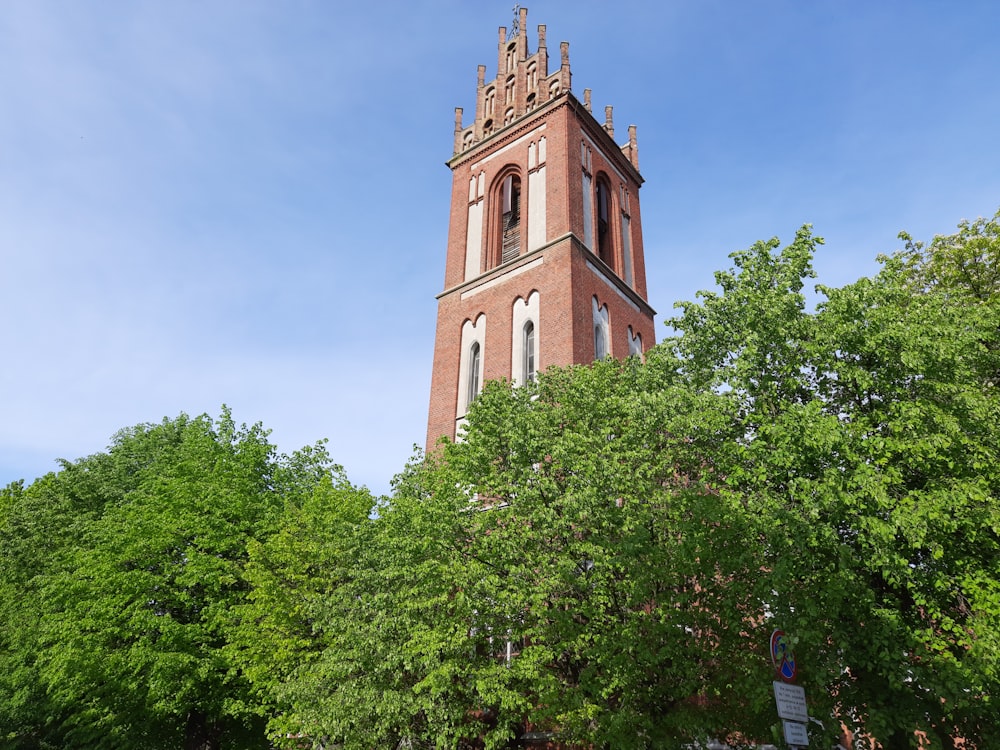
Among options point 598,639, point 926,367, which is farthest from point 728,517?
point 926,367

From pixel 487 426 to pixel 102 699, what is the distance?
11.7m

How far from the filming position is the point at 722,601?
10.5m

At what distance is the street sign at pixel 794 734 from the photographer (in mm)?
7645

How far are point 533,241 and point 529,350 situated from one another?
4.60 m

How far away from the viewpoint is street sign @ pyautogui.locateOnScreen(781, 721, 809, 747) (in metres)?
7.64

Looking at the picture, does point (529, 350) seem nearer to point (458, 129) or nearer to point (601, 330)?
point (601, 330)

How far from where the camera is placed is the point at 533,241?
24750 mm

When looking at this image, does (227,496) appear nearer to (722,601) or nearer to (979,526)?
(722,601)

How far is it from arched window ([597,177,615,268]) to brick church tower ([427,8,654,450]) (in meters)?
0.05

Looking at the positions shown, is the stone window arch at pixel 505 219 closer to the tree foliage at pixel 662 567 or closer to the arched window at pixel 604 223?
the arched window at pixel 604 223

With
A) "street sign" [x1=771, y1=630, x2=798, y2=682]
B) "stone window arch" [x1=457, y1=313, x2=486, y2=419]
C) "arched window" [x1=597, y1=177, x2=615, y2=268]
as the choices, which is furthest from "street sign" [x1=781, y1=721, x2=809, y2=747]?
"arched window" [x1=597, y1=177, x2=615, y2=268]

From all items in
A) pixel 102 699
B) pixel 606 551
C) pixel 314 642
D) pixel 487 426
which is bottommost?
pixel 102 699

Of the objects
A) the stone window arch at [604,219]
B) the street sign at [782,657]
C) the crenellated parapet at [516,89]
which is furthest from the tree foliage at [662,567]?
the crenellated parapet at [516,89]

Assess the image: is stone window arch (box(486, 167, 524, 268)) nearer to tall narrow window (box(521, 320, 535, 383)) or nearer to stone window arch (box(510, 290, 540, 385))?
stone window arch (box(510, 290, 540, 385))
